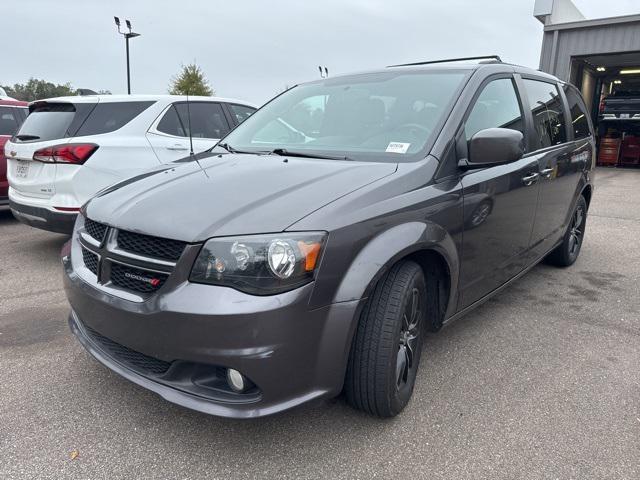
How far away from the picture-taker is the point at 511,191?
3051 millimetres

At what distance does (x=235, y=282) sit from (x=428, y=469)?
110 cm

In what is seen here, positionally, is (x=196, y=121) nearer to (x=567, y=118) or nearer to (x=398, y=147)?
(x=398, y=147)

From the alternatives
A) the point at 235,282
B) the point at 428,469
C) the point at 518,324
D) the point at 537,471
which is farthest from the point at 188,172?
the point at 518,324

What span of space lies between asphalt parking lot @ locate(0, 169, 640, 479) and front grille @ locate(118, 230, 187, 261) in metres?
0.78

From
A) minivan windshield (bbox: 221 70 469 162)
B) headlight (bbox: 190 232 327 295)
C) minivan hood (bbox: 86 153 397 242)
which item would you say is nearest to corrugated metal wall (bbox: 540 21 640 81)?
minivan windshield (bbox: 221 70 469 162)

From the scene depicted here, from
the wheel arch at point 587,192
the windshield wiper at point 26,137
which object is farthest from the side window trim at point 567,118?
the windshield wiper at point 26,137

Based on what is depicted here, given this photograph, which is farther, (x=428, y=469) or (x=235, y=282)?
(x=428, y=469)

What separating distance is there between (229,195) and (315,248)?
1.69 ft

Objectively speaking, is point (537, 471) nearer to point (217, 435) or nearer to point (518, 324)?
point (217, 435)

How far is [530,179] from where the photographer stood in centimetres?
330

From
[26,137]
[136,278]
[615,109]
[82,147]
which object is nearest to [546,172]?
[136,278]

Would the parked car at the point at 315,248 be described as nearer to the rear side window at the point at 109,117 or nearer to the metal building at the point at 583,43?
the rear side window at the point at 109,117

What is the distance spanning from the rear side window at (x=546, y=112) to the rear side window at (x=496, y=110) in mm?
292

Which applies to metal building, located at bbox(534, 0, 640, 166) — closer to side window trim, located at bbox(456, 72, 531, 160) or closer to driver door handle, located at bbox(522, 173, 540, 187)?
side window trim, located at bbox(456, 72, 531, 160)
